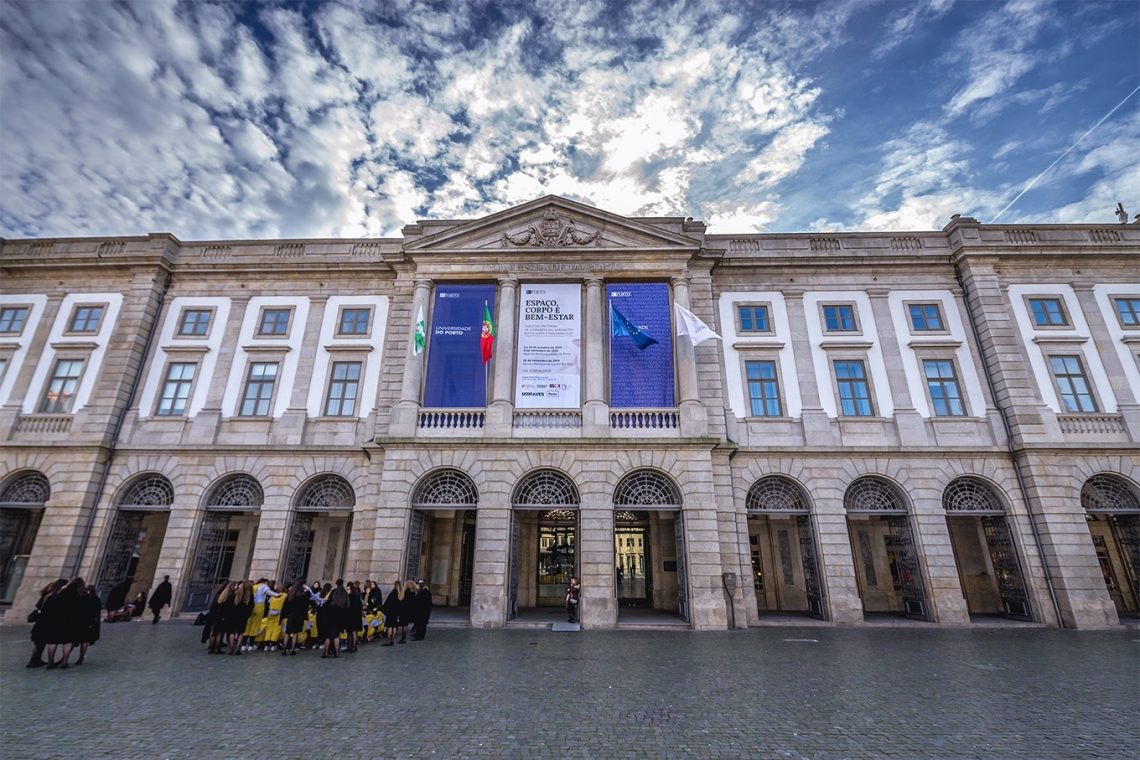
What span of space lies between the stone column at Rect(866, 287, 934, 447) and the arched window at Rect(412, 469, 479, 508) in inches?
639

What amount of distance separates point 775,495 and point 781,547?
4318 millimetres

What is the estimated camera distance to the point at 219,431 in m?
20.3

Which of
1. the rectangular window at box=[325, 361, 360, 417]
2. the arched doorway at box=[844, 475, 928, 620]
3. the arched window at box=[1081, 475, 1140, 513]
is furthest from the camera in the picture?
the rectangular window at box=[325, 361, 360, 417]

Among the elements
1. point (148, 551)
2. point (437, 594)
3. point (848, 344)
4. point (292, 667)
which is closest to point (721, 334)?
point (848, 344)

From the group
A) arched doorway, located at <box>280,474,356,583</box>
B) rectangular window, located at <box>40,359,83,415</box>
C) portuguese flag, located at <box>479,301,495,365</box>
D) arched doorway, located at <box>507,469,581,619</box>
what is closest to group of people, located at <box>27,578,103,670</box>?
arched doorway, located at <box>280,474,356,583</box>

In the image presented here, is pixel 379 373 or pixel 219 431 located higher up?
pixel 379 373

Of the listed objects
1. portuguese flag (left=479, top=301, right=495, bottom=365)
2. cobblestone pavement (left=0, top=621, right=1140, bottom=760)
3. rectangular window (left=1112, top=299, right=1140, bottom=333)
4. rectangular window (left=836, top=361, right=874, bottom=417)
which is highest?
rectangular window (left=1112, top=299, right=1140, bottom=333)

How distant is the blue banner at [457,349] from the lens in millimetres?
19375

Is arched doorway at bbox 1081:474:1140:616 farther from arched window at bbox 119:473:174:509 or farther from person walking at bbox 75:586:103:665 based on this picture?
arched window at bbox 119:473:174:509

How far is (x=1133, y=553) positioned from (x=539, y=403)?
22.8m

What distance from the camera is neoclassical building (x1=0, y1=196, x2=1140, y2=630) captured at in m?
18.0

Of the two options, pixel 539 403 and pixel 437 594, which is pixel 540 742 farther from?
pixel 437 594

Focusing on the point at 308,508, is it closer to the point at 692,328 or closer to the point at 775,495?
the point at 692,328

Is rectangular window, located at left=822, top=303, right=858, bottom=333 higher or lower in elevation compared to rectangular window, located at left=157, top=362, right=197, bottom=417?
higher
